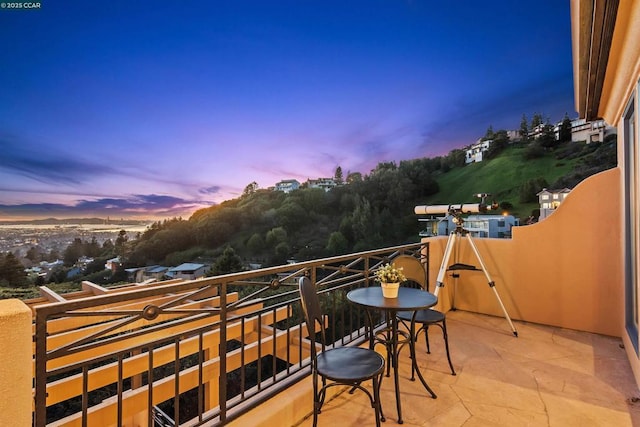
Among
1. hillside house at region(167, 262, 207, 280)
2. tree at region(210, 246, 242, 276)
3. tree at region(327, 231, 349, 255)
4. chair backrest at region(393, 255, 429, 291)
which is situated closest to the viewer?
chair backrest at region(393, 255, 429, 291)

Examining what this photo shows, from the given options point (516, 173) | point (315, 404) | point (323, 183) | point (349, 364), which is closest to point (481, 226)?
point (349, 364)

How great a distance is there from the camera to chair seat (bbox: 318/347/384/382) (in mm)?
1721

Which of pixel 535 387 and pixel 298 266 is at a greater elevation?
pixel 298 266

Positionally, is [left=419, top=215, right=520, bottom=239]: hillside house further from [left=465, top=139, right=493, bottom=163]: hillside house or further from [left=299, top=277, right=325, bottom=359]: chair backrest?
[left=465, top=139, right=493, bottom=163]: hillside house

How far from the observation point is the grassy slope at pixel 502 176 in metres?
15.9

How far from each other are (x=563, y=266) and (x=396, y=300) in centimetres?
278

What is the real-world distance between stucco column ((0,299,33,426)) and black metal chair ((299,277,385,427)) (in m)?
1.16

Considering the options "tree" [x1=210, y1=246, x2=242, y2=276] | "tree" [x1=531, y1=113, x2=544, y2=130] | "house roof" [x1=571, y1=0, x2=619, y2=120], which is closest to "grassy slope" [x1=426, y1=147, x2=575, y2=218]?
"tree" [x1=531, y1=113, x2=544, y2=130]

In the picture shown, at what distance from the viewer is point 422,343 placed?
11.1ft

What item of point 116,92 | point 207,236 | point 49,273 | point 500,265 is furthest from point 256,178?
point 500,265

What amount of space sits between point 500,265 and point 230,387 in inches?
476

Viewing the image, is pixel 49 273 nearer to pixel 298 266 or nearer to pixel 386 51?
pixel 298 266

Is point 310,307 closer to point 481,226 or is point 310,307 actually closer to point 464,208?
point 464,208

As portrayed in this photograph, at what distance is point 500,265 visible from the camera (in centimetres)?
417
